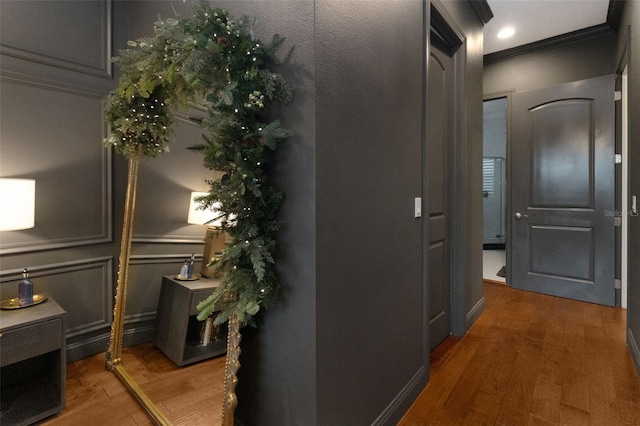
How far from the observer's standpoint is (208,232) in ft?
4.68

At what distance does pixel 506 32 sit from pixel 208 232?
3900 millimetres

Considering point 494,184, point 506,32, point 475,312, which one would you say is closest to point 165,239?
point 475,312

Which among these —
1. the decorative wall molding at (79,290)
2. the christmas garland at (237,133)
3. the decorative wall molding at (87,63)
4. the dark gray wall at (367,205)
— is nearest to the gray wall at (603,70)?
the dark gray wall at (367,205)

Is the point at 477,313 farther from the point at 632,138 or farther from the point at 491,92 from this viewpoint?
the point at 491,92

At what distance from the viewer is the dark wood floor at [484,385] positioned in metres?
1.49

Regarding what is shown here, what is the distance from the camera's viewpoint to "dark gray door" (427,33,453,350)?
93.7 inches

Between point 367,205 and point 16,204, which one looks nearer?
point 367,205

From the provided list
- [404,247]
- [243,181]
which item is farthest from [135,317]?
[404,247]

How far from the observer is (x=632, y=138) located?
94.7 inches

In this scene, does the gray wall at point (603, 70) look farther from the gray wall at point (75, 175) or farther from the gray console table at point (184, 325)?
the gray wall at point (75, 175)

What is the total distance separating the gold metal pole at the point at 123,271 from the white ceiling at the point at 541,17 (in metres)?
3.41

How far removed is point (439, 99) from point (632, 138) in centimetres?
146

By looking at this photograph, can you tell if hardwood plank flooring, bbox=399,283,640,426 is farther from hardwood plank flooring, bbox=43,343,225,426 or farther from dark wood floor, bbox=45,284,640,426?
hardwood plank flooring, bbox=43,343,225,426

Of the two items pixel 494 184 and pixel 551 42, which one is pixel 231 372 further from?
pixel 494 184
